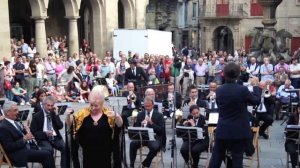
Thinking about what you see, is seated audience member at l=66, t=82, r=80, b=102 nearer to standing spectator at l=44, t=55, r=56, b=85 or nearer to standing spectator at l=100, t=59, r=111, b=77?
standing spectator at l=44, t=55, r=56, b=85

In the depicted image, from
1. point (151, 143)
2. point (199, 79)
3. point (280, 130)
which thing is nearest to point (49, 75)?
point (199, 79)

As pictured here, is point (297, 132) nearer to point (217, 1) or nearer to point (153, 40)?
point (153, 40)

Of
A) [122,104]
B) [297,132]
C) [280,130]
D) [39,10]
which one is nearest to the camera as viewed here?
[297,132]

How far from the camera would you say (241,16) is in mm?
44750

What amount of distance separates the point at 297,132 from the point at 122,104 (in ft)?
15.4

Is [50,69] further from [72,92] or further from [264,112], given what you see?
[264,112]

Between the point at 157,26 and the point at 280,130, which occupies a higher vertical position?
the point at 157,26

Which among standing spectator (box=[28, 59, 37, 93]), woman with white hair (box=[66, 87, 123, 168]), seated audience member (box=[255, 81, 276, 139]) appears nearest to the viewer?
woman with white hair (box=[66, 87, 123, 168])

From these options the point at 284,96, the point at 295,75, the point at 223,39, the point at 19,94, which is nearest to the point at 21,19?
the point at 19,94

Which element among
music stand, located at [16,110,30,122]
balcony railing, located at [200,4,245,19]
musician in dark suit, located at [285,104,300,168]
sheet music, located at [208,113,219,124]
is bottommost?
musician in dark suit, located at [285,104,300,168]

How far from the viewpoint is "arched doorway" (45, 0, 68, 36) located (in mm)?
29891

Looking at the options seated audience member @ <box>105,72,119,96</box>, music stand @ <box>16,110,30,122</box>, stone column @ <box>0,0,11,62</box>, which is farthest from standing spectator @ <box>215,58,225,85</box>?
music stand @ <box>16,110,30,122</box>

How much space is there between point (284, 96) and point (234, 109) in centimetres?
802

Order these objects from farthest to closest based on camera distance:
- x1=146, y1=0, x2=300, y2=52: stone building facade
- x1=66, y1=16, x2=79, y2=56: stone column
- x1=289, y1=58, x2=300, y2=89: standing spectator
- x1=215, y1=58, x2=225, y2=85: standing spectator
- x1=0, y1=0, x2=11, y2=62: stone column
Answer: x1=146, y1=0, x2=300, y2=52: stone building facade → x1=66, y1=16, x2=79, y2=56: stone column → x1=0, y1=0, x2=11, y2=62: stone column → x1=215, y1=58, x2=225, y2=85: standing spectator → x1=289, y1=58, x2=300, y2=89: standing spectator
